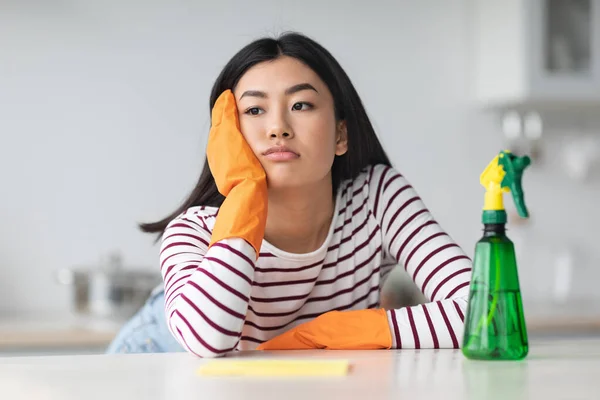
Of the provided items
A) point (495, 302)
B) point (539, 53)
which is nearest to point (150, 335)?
point (495, 302)

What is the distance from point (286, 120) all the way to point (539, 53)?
180 cm

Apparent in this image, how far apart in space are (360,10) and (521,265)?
108 centimetres

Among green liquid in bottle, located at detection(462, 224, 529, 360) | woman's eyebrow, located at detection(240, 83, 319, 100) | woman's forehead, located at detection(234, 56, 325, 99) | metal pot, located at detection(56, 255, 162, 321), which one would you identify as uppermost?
woman's forehead, located at detection(234, 56, 325, 99)

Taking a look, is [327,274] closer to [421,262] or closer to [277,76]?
[421,262]

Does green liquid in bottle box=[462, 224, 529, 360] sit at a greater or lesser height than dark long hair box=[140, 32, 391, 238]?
lesser

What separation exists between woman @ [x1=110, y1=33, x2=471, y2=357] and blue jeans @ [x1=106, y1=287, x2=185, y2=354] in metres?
0.37

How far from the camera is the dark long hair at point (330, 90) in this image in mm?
1377

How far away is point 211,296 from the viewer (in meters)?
1.14

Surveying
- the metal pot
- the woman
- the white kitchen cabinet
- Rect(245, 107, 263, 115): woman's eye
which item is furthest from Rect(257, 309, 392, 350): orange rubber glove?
the white kitchen cabinet

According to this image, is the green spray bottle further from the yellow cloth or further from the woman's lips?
the woman's lips

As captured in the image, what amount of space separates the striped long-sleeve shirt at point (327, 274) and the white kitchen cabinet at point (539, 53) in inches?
60.0

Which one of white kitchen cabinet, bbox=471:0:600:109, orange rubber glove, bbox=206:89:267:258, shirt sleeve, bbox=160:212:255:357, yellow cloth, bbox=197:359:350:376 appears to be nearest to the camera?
yellow cloth, bbox=197:359:350:376

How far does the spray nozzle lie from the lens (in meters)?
0.96

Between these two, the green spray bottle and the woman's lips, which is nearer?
the green spray bottle
